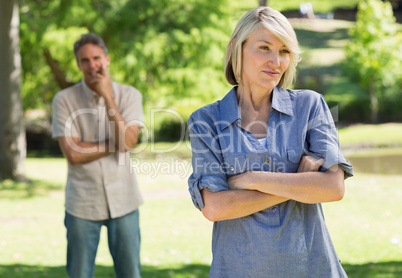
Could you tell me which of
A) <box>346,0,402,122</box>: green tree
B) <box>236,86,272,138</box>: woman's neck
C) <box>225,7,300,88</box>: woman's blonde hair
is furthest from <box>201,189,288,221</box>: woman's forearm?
<box>346,0,402,122</box>: green tree

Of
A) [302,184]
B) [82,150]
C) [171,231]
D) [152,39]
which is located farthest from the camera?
[152,39]

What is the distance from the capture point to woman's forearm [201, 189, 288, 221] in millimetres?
2184

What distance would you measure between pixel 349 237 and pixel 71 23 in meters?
14.7

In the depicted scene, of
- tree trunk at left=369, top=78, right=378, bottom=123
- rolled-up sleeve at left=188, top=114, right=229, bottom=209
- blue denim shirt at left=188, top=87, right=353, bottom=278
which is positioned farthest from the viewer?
tree trunk at left=369, top=78, right=378, bottom=123

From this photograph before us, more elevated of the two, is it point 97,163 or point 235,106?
point 235,106

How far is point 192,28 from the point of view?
20.0m

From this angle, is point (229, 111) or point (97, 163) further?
point (97, 163)

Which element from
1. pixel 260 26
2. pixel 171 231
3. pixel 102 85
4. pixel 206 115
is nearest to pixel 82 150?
pixel 102 85

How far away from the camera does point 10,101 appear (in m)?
13.1

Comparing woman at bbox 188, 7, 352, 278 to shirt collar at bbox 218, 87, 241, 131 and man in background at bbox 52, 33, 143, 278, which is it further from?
man in background at bbox 52, 33, 143, 278

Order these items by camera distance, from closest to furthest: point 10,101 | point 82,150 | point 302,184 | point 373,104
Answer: point 302,184 → point 82,150 → point 10,101 → point 373,104

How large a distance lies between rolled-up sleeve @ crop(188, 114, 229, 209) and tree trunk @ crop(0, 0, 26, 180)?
11.8m

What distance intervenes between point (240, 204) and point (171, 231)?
6017 millimetres

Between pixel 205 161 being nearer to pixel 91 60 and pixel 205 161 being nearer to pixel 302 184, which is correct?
pixel 302 184
